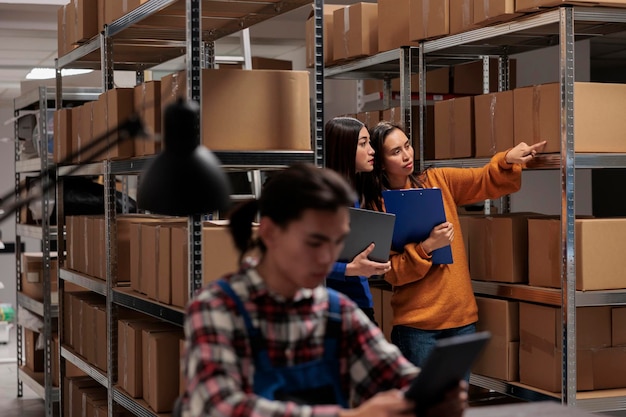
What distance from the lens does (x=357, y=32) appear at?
5.09 meters

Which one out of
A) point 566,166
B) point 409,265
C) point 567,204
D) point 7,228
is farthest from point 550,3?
point 7,228

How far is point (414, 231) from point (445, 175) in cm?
34

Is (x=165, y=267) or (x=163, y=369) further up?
(x=165, y=267)

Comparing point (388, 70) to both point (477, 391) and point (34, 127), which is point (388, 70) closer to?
point (477, 391)

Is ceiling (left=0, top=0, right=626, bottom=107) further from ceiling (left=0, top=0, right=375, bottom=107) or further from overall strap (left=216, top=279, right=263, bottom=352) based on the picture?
overall strap (left=216, top=279, right=263, bottom=352)

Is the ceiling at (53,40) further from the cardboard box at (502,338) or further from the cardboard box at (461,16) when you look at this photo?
the cardboard box at (502,338)

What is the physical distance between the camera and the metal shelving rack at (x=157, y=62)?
322cm

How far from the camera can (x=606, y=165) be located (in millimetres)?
3701

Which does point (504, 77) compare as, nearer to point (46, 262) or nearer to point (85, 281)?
point (85, 281)

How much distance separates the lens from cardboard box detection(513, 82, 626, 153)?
3.69 metres

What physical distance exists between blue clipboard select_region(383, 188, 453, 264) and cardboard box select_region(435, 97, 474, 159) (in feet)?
2.29

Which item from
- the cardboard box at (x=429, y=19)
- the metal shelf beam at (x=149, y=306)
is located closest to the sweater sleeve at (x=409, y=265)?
the metal shelf beam at (x=149, y=306)

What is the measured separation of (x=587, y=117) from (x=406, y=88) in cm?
121

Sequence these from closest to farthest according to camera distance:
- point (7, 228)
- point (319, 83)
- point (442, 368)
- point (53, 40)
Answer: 1. point (442, 368)
2. point (319, 83)
3. point (53, 40)
4. point (7, 228)
